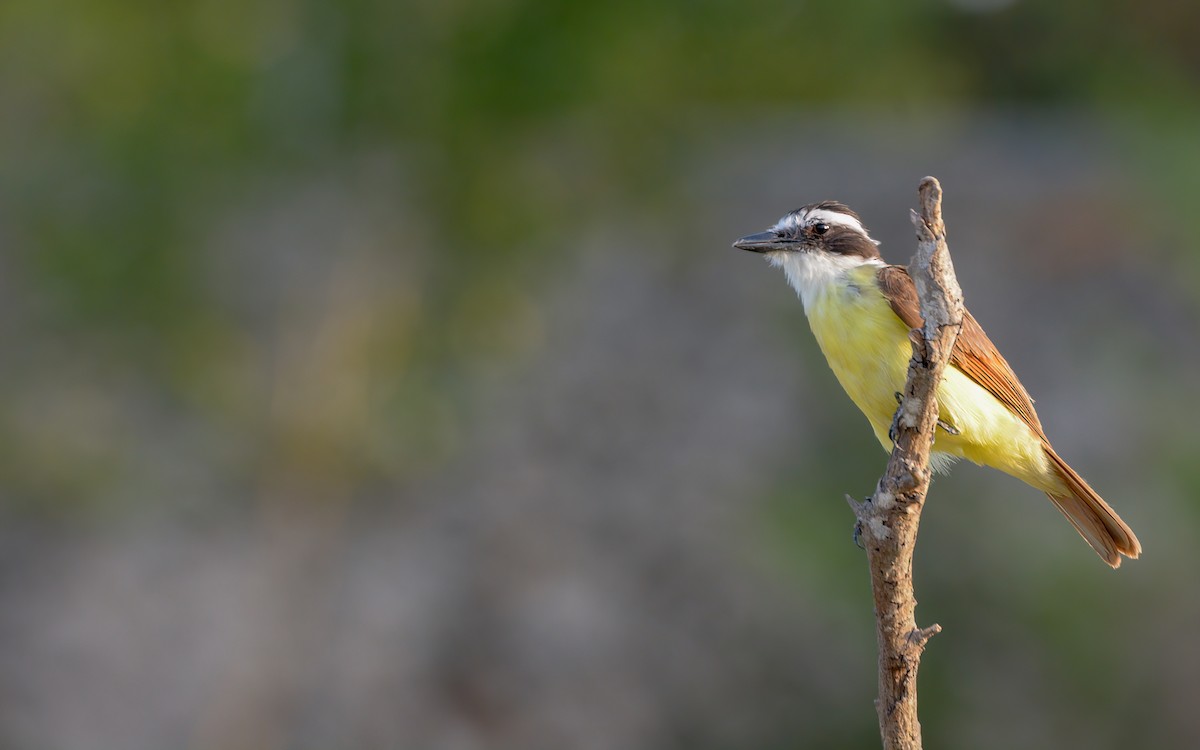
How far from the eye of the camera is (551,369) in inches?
375

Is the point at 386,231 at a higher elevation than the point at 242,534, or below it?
higher

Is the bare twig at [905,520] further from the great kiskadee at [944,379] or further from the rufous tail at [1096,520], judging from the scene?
the rufous tail at [1096,520]

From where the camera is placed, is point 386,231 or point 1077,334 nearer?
point 386,231

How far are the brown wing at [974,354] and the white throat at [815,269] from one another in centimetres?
13

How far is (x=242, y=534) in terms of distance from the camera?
340 inches

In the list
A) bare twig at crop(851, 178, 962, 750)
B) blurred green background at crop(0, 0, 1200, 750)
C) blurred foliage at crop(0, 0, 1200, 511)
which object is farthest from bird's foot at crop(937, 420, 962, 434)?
blurred foliage at crop(0, 0, 1200, 511)

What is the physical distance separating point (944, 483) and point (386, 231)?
3.25m

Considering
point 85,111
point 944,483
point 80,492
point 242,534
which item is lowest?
point 242,534

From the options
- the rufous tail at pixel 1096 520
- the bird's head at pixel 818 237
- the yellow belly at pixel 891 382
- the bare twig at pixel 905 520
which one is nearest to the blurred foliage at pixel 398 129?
the bird's head at pixel 818 237

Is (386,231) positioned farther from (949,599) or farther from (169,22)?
(949,599)

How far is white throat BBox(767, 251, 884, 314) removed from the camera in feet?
13.1

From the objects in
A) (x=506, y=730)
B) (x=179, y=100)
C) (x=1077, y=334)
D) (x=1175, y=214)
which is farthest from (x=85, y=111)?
(x=1077, y=334)

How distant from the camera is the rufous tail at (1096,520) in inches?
152

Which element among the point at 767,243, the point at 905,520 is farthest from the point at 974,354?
the point at 905,520
